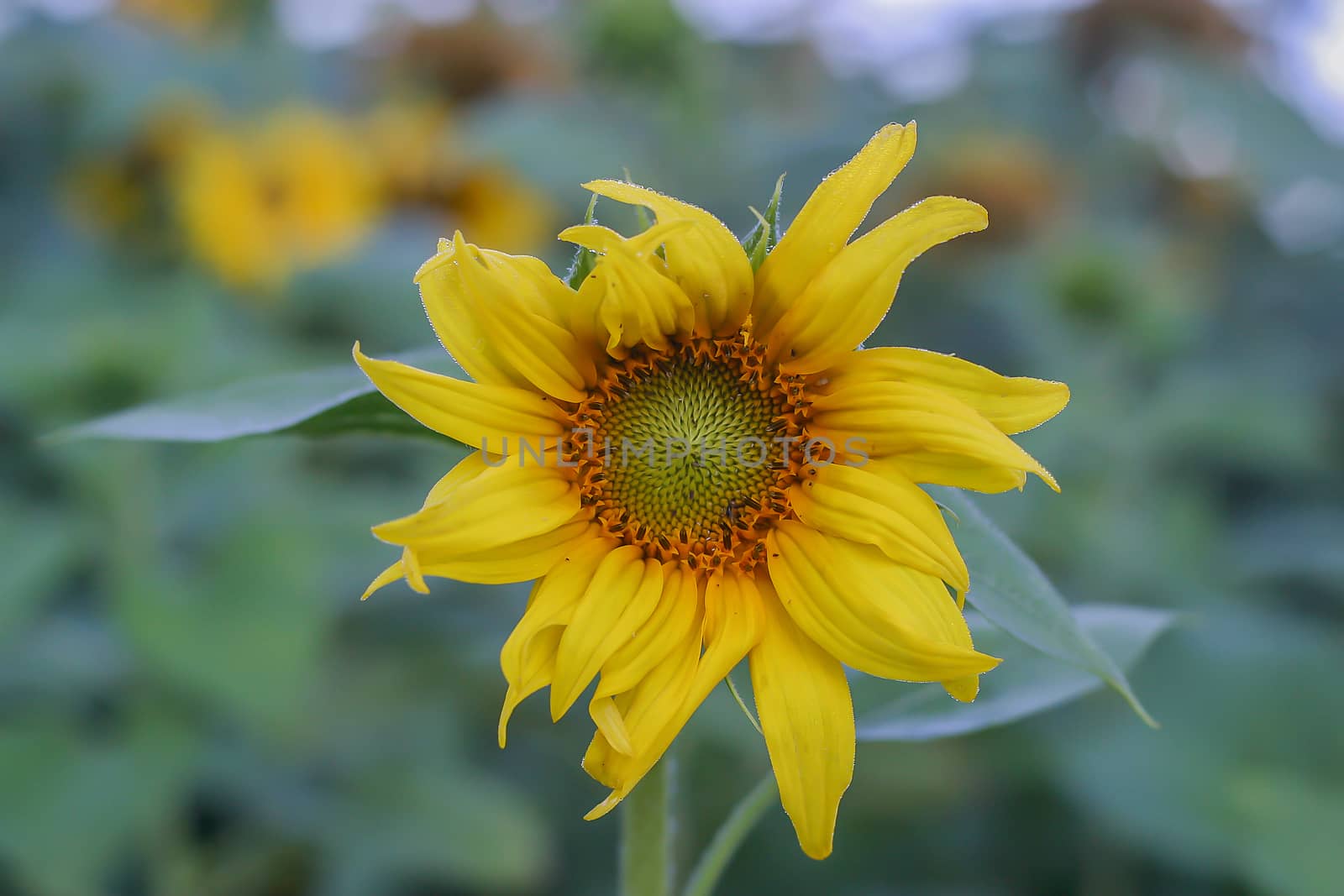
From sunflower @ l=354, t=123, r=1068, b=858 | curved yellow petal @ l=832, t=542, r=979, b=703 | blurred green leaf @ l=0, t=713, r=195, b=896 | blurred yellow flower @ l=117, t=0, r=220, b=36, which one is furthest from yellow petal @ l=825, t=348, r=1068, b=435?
blurred yellow flower @ l=117, t=0, r=220, b=36

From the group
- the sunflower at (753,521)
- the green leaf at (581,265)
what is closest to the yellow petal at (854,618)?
the sunflower at (753,521)

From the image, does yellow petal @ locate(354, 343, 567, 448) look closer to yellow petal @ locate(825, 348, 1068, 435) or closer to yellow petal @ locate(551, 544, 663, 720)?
yellow petal @ locate(551, 544, 663, 720)

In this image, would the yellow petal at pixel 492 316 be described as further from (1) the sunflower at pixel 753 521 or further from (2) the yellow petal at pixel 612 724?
(2) the yellow petal at pixel 612 724

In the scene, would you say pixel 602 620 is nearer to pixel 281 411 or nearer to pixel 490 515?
pixel 490 515

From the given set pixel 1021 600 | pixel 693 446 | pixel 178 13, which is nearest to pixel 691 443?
pixel 693 446

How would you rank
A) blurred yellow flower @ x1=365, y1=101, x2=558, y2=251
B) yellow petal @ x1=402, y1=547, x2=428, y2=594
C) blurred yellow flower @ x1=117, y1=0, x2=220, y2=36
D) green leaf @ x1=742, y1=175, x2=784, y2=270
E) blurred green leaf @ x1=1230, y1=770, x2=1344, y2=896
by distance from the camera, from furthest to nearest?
blurred yellow flower @ x1=117, y1=0, x2=220, y2=36, blurred yellow flower @ x1=365, y1=101, x2=558, y2=251, blurred green leaf @ x1=1230, y1=770, x2=1344, y2=896, green leaf @ x1=742, y1=175, x2=784, y2=270, yellow petal @ x1=402, y1=547, x2=428, y2=594

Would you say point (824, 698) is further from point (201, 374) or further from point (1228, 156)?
point (1228, 156)
